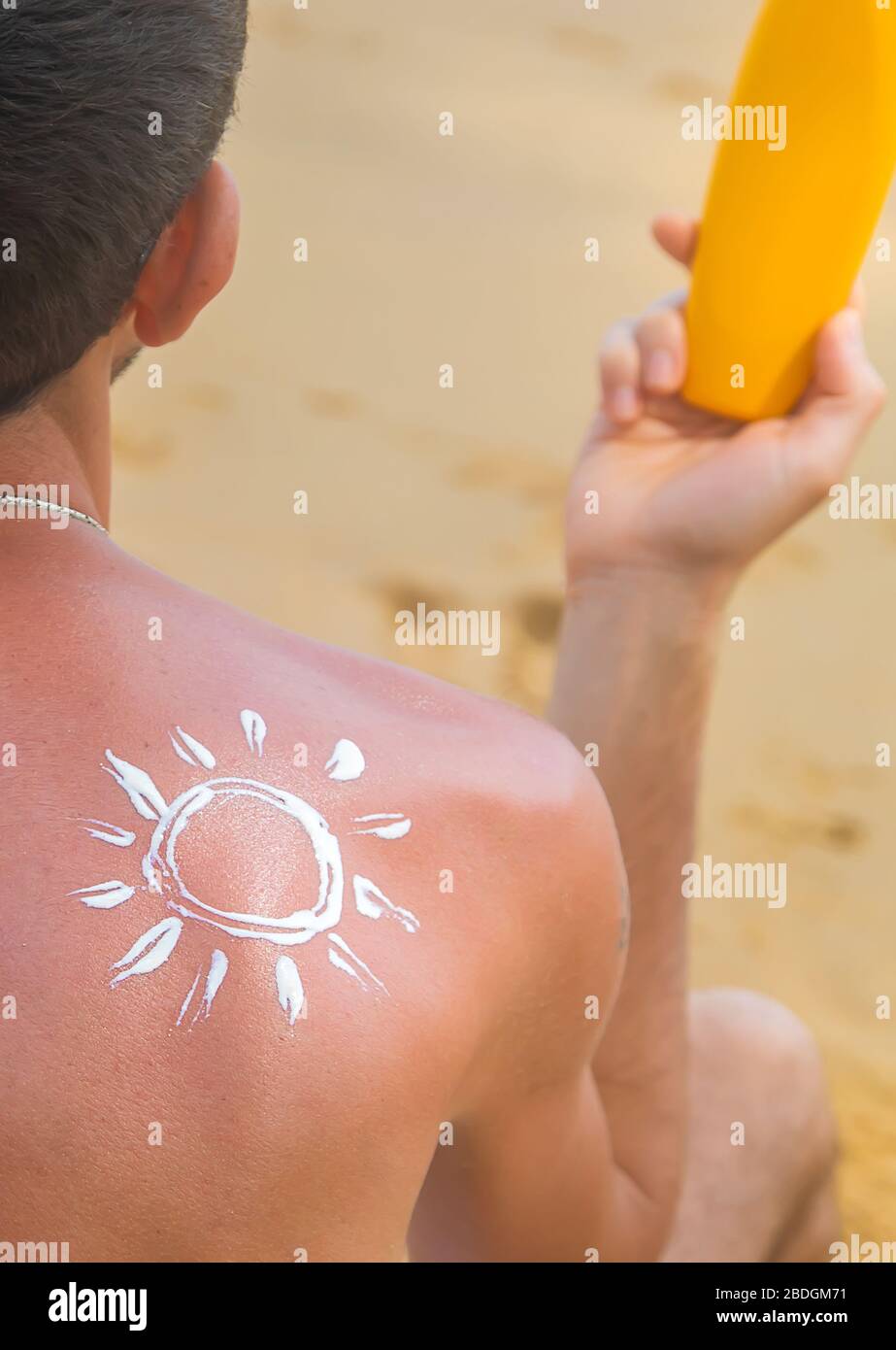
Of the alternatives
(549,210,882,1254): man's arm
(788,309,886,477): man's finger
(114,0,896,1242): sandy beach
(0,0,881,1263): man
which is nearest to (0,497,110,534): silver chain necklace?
(0,0,881,1263): man

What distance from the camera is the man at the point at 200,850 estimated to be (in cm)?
98

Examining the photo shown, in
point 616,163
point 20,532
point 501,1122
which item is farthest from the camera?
point 616,163

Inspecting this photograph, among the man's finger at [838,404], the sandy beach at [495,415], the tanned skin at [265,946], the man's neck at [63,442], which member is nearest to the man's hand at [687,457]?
the man's finger at [838,404]

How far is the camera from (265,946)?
1038 mm

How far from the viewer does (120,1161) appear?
974 mm

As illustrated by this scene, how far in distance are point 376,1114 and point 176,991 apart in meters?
0.16

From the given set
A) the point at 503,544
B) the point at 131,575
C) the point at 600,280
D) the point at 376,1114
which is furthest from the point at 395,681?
the point at 600,280

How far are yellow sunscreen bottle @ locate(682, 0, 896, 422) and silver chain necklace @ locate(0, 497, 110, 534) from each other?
745mm

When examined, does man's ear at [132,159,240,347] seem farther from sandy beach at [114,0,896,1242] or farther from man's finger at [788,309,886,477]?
sandy beach at [114,0,896,1242]

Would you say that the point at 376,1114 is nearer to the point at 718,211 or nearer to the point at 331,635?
the point at 718,211

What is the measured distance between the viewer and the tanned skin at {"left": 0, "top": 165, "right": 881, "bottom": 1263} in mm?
977

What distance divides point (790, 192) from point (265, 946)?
0.91 m

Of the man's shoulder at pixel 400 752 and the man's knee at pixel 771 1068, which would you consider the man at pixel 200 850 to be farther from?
the man's knee at pixel 771 1068

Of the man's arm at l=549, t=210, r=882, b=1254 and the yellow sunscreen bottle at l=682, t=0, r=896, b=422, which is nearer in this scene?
the yellow sunscreen bottle at l=682, t=0, r=896, b=422
